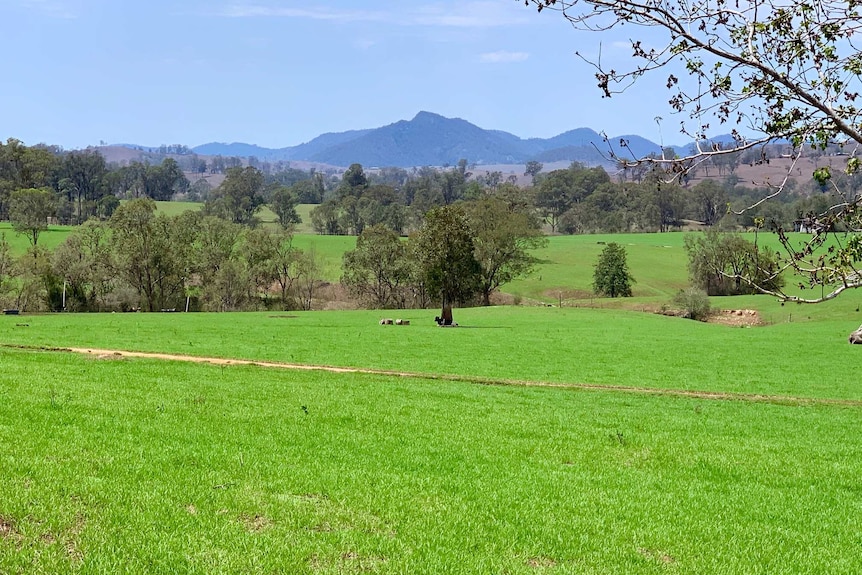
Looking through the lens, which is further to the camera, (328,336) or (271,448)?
(328,336)

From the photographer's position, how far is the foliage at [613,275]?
→ 10531cm

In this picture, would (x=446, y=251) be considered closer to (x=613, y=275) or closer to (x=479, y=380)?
(x=613, y=275)

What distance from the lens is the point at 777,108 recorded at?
10.2 m

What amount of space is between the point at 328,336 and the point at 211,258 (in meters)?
56.8

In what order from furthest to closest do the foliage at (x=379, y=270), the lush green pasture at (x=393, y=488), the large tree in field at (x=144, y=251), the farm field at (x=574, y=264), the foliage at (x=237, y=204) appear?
the foliage at (x=237, y=204)
the farm field at (x=574, y=264)
the foliage at (x=379, y=270)
the large tree in field at (x=144, y=251)
the lush green pasture at (x=393, y=488)

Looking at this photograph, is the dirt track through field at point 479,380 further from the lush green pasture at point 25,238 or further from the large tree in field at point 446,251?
the lush green pasture at point 25,238

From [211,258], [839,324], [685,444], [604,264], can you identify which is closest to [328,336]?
[685,444]

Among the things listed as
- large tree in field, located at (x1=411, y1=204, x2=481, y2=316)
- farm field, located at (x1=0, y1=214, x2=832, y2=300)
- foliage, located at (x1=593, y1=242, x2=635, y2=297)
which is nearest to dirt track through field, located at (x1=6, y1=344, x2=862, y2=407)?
large tree in field, located at (x1=411, y1=204, x2=481, y2=316)

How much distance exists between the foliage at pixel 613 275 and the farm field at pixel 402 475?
80251mm

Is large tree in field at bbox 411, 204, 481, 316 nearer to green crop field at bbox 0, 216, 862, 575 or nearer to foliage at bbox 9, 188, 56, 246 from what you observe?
green crop field at bbox 0, 216, 862, 575

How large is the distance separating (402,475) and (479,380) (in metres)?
15.9

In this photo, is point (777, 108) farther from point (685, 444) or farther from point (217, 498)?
point (217, 498)

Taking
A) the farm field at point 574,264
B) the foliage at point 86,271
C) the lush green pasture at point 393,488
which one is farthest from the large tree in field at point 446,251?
the lush green pasture at point 393,488

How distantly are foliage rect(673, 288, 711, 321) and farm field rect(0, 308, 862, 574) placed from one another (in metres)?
52.0
